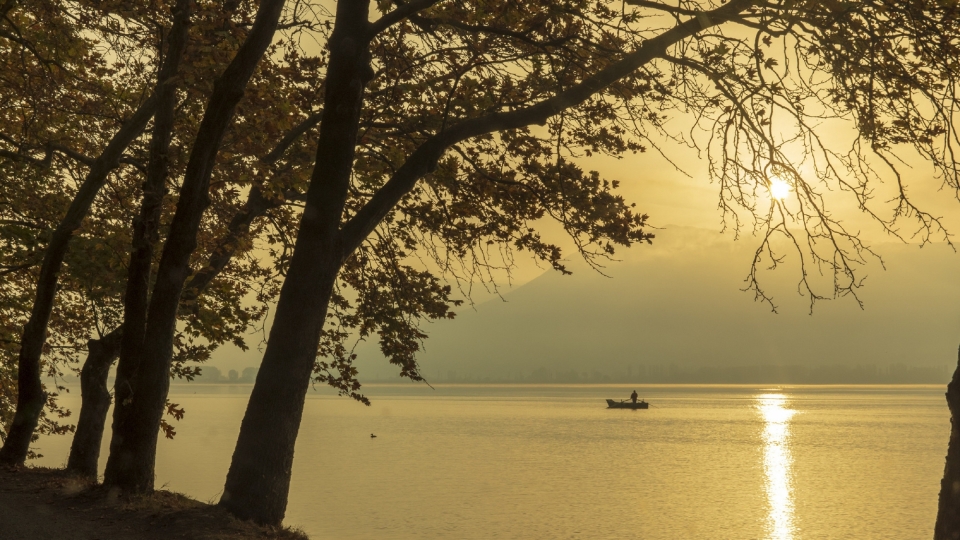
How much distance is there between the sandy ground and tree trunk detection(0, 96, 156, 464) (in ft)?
14.1

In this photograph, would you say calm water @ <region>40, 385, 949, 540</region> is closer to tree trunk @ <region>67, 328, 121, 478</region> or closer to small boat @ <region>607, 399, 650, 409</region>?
tree trunk @ <region>67, 328, 121, 478</region>

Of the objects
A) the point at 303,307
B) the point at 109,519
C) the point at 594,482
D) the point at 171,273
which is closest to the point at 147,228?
the point at 171,273

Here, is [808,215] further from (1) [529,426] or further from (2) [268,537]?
(1) [529,426]

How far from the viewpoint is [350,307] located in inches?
715

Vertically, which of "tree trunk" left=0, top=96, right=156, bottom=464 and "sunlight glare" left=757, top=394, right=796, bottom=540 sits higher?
"tree trunk" left=0, top=96, right=156, bottom=464

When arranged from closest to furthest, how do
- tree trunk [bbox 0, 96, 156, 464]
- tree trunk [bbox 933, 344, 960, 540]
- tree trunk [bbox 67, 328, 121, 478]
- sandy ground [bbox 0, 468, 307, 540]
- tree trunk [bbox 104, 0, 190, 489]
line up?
1. tree trunk [bbox 933, 344, 960, 540]
2. sandy ground [bbox 0, 468, 307, 540]
3. tree trunk [bbox 104, 0, 190, 489]
4. tree trunk [bbox 0, 96, 156, 464]
5. tree trunk [bbox 67, 328, 121, 478]

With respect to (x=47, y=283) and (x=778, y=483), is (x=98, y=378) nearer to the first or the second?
(x=47, y=283)

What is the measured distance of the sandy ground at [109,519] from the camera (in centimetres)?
972

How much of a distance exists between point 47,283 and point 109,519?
7007 mm

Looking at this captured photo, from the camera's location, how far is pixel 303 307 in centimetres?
1027

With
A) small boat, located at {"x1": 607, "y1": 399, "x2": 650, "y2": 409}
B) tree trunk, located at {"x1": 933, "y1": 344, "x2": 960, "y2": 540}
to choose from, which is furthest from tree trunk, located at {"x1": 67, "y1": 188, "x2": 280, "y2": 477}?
small boat, located at {"x1": 607, "y1": 399, "x2": 650, "y2": 409}

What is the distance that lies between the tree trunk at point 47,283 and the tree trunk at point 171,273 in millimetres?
3313

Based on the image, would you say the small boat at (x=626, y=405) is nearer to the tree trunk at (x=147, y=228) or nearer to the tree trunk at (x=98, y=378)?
the tree trunk at (x=98, y=378)

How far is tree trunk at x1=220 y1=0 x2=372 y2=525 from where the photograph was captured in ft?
33.3
